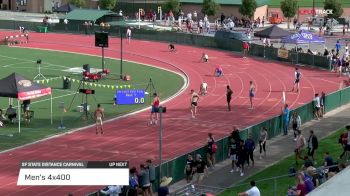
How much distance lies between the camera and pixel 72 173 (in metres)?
16.2

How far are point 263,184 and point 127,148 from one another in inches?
325

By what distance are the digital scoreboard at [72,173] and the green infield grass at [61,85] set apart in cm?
1312

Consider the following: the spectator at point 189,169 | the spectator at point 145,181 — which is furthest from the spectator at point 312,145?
the spectator at point 145,181

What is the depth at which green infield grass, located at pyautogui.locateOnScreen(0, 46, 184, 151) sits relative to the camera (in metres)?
32.2

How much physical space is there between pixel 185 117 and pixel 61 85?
10.2 m

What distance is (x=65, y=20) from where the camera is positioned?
72.2 m

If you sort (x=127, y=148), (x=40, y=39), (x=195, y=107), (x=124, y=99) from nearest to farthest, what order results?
(x=127, y=148) → (x=195, y=107) → (x=124, y=99) → (x=40, y=39)

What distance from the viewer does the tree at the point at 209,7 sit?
80.6 meters

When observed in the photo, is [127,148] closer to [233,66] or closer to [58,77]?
[58,77]

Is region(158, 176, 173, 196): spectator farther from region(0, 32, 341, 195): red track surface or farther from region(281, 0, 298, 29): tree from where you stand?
region(281, 0, 298, 29): tree

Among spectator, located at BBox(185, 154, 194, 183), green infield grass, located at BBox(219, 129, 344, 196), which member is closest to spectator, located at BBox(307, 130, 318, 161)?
green infield grass, located at BBox(219, 129, 344, 196)

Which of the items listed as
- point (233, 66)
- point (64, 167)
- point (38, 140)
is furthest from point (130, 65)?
point (64, 167)

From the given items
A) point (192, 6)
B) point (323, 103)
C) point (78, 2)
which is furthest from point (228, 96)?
point (78, 2)

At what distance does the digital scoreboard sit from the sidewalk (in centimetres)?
770
